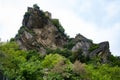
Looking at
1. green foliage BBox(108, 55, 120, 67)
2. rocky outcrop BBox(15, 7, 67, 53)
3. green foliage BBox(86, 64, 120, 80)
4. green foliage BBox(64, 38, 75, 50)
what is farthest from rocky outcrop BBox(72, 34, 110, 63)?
green foliage BBox(86, 64, 120, 80)

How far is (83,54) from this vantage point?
106 m

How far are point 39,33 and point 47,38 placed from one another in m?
2.72

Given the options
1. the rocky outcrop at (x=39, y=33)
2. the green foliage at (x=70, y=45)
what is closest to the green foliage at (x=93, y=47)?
the green foliage at (x=70, y=45)

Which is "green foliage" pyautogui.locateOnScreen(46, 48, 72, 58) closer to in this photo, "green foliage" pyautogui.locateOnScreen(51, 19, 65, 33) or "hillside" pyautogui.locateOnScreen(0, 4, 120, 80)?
"hillside" pyautogui.locateOnScreen(0, 4, 120, 80)

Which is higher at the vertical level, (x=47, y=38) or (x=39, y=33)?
(x=39, y=33)

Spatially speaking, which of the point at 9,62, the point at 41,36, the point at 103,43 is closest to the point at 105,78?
the point at 9,62

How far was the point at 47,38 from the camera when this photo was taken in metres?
119

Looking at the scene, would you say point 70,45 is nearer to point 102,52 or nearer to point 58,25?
point 58,25

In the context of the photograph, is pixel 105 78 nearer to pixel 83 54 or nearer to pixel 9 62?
pixel 9 62

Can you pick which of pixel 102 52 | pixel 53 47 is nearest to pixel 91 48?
pixel 102 52

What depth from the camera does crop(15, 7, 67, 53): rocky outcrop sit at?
366ft

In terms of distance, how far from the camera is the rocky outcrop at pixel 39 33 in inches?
4390

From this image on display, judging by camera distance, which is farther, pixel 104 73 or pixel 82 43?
pixel 82 43

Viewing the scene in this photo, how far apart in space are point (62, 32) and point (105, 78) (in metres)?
49.9
